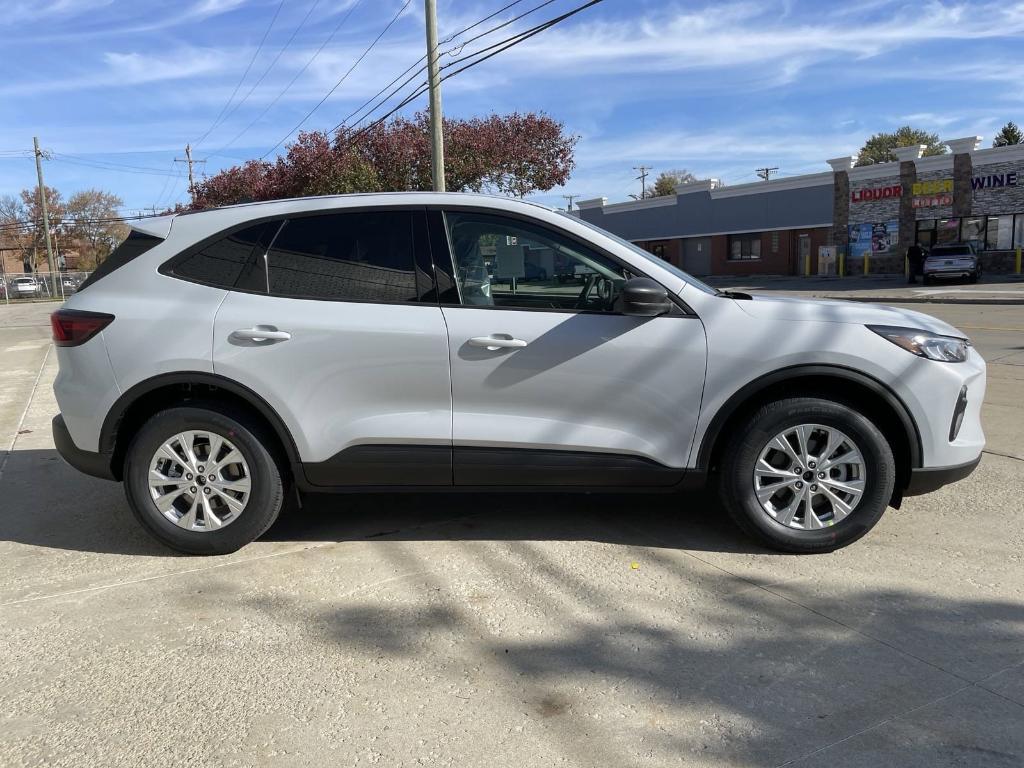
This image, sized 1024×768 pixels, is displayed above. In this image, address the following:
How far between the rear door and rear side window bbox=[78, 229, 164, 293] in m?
0.57

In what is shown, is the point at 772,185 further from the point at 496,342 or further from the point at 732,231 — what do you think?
the point at 496,342

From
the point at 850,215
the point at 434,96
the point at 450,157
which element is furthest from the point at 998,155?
the point at 434,96

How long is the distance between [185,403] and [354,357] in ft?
3.09

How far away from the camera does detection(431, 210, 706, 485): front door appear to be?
396 centimetres

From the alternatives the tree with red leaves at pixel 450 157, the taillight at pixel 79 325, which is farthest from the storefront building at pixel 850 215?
the taillight at pixel 79 325

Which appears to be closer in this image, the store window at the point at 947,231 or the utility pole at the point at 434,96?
the utility pole at the point at 434,96

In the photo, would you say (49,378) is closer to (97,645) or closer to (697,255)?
(97,645)

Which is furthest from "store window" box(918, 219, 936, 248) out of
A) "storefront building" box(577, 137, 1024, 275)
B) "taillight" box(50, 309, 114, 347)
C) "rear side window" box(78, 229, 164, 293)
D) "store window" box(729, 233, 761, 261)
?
"taillight" box(50, 309, 114, 347)

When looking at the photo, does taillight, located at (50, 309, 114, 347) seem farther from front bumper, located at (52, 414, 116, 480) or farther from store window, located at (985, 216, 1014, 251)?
store window, located at (985, 216, 1014, 251)

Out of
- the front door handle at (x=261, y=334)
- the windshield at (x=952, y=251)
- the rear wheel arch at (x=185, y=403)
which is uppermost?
the windshield at (x=952, y=251)

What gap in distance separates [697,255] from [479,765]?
4910cm

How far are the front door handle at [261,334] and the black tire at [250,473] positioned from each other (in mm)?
405

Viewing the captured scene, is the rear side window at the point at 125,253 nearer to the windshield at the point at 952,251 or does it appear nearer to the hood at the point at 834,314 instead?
the hood at the point at 834,314

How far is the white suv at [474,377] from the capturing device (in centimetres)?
395
